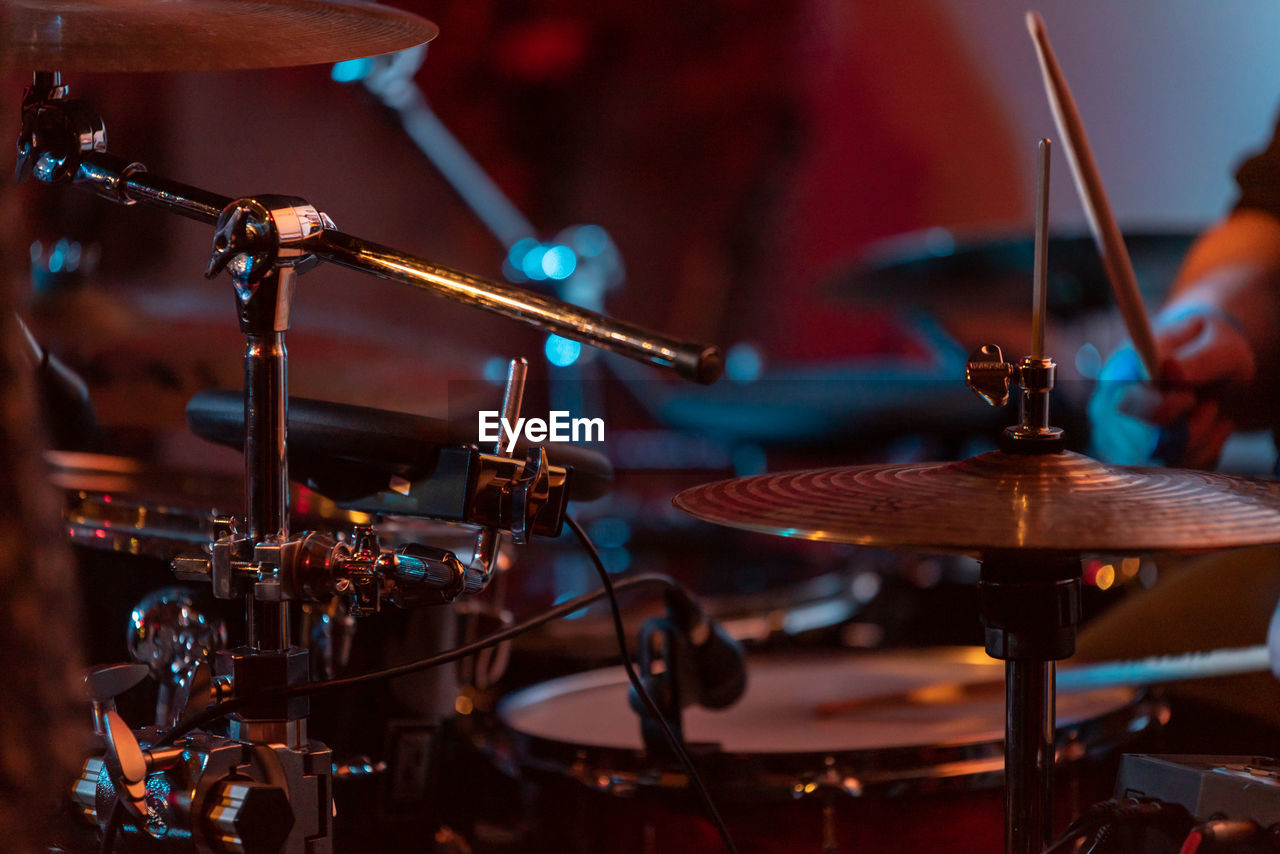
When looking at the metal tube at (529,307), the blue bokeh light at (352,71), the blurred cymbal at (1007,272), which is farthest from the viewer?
the blue bokeh light at (352,71)

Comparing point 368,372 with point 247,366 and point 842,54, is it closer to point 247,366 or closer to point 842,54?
point 247,366

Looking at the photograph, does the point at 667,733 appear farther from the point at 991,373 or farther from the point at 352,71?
the point at 352,71

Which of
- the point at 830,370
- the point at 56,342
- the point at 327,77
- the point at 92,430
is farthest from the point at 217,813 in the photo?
the point at 830,370

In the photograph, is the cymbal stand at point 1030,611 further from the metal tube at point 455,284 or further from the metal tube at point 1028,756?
the metal tube at point 455,284

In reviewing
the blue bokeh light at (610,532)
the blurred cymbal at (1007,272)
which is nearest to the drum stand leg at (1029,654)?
the blurred cymbal at (1007,272)

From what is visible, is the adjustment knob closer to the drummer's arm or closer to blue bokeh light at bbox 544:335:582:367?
the drummer's arm

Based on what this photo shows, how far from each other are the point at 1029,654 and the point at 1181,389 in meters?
0.56

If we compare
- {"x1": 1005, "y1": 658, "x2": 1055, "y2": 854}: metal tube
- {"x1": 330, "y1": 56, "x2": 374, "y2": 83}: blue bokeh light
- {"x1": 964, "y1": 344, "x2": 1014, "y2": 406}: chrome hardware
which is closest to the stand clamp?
{"x1": 964, "y1": 344, "x2": 1014, "y2": 406}: chrome hardware

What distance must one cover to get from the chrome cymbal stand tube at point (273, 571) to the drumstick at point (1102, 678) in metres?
0.50

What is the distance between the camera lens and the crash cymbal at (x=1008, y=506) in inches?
21.8

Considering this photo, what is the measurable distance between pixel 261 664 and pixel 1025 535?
15.2 inches

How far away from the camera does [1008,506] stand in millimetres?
604

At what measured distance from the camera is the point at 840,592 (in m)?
1.71

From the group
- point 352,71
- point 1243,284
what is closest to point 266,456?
point 1243,284
